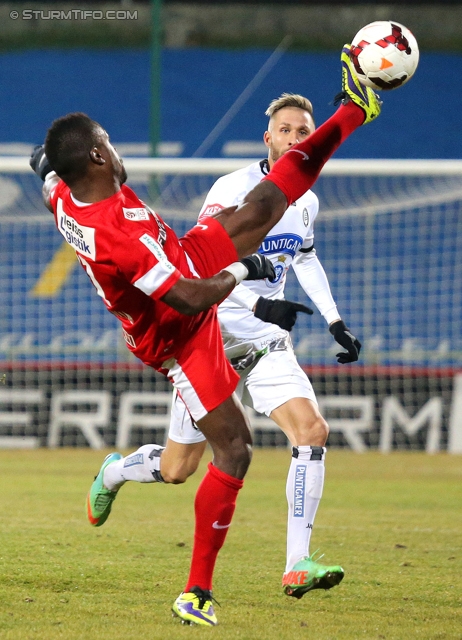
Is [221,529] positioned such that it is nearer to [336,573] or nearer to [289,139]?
[336,573]

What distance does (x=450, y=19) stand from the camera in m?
21.9

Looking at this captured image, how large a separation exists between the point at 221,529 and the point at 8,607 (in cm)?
98

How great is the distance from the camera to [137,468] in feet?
18.1

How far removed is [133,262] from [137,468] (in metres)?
1.77

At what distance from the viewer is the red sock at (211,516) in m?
4.34

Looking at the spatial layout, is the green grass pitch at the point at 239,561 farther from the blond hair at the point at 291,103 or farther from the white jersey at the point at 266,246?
the blond hair at the point at 291,103

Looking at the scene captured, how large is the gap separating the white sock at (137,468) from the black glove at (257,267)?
146cm

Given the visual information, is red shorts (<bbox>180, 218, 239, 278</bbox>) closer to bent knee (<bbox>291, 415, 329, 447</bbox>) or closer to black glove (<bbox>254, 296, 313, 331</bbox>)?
black glove (<bbox>254, 296, 313, 331</bbox>)

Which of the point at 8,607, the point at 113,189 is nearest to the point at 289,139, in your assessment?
the point at 113,189

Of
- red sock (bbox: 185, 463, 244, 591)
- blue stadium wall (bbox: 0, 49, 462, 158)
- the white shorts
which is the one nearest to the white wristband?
red sock (bbox: 185, 463, 244, 591)

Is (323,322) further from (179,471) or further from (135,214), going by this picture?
(135,214)

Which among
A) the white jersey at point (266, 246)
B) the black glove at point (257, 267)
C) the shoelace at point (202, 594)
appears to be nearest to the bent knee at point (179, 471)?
the white jersey at point (266, 246)

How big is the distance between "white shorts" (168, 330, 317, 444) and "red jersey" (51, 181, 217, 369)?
819mm

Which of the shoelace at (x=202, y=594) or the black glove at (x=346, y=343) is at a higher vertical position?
the black glove at (x=346, y=343)
